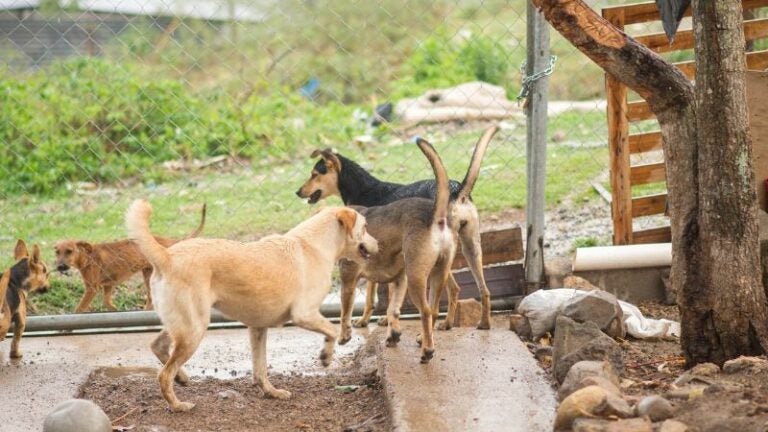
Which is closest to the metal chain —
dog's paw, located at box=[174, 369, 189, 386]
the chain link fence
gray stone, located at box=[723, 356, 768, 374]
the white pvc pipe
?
the chain link fence

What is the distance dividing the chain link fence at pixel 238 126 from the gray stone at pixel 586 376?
3.70 meters

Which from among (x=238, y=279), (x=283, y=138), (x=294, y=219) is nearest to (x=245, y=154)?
(x=283, y=138)

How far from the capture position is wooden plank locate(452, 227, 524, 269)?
25.5 feet

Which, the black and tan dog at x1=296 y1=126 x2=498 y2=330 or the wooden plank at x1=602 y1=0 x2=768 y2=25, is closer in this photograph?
the black and tan dog at x1=296 y1=126 x2=498 y2=330

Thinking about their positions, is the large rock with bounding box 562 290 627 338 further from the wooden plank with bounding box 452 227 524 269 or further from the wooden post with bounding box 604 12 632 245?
the wooden post with bounding box 604 12 632 245

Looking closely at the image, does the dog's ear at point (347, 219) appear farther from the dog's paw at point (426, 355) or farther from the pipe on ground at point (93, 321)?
the pipe on ground at point (93, 321)

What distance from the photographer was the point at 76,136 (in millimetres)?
11805

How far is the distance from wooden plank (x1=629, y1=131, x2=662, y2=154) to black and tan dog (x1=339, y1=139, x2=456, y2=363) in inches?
74.1

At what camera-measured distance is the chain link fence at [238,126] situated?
10078 millimetres

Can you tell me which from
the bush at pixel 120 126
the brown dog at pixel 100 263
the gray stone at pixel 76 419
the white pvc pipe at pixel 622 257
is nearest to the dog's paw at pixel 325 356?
the gray stone at pixel 76 419

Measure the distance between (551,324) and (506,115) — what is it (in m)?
7.28

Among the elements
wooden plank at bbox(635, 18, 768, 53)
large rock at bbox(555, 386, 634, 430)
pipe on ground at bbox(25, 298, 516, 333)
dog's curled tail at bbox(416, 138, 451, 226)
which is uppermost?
wooden plank at bbox(635, 18, 768, 53)

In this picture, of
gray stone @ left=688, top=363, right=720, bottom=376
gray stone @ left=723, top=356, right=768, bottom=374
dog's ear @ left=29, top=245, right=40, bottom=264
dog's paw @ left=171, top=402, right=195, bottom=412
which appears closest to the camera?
gray stone @ left=723, top=356, right=768, bottom=374

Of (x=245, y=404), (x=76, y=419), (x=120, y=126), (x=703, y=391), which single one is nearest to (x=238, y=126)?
(x=120, y=126)
